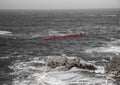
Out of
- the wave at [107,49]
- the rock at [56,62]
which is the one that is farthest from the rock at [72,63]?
the wave at [107,49]

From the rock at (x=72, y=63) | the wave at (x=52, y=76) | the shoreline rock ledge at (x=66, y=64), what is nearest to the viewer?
the wave at (x=52, y=76)

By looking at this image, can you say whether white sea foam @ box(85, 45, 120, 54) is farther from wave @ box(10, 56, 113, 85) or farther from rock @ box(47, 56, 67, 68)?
rock @ box(47, 56, 67, 68)

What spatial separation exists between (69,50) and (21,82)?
79.6ft

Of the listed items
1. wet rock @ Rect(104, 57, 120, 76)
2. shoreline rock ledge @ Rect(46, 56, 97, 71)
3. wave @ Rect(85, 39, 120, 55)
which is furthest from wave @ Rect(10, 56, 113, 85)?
wave @ Rect(85, 39, 120, 55)

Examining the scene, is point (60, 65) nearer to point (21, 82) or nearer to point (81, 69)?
point (81, 69)

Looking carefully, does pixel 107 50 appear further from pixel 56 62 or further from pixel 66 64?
pixel 56 62

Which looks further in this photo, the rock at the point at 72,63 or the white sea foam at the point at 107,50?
the white sea foam at the point at 107,50

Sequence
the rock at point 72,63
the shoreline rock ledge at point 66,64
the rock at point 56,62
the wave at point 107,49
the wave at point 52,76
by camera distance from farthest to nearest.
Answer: the wave at point 107,49 → the rock at point 56,62 → the rock at point 72,63 → the shoreline rock ledge at point 66,64 → the wave at point 52,76

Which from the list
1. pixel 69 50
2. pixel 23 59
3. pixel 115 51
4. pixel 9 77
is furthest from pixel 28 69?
pixel 115 51

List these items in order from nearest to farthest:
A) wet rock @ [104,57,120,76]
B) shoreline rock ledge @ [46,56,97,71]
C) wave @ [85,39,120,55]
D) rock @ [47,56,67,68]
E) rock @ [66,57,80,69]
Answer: wet rock @ [104,57,120,76]
shoreline rock ledge @ [46,56,97,71]
rock @ [66,57,80,69]
rock @ [47,56,67,68]
wave @ [85,39,120,55]

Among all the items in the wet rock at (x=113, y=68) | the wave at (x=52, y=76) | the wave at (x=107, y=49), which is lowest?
the wave at (x=107, y=49)

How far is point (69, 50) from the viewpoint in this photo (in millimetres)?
57469

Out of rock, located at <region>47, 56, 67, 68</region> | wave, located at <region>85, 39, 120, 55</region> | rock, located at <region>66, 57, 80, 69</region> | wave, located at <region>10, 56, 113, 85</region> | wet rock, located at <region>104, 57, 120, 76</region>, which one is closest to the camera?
wave, located at <region>10, 56, 113, 85</region>

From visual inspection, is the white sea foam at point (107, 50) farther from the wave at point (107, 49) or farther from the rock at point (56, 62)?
the rock at point (56, 62)
